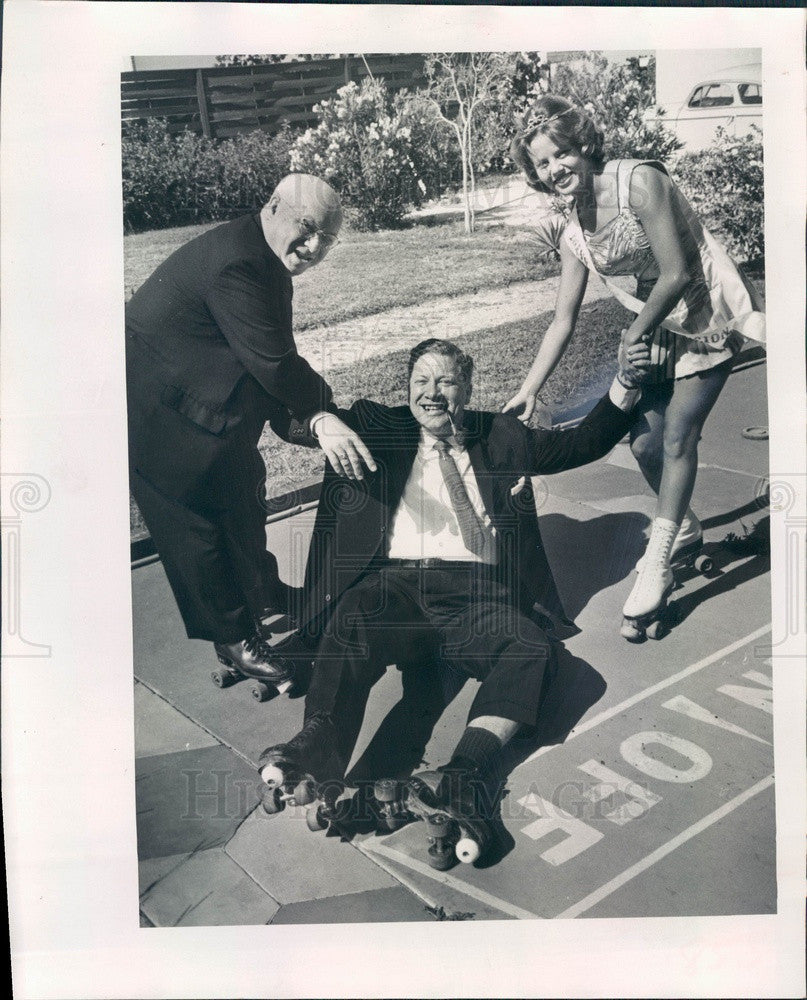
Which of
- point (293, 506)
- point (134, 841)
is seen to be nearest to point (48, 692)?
point (134, 841)

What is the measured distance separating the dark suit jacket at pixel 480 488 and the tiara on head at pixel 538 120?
1.16m

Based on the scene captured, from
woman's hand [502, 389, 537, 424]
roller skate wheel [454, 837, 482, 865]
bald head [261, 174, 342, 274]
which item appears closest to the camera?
roller skate wheel [454, 837, 482, 865]

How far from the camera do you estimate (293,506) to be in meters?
3.78

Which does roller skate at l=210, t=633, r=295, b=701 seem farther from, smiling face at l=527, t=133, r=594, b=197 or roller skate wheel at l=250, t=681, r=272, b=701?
smiling face at l=527, t=133, r=594, b=197

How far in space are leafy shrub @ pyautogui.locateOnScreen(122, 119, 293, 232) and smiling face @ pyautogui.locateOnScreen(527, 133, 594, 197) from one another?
1021 mm

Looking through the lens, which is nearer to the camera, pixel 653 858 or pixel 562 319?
pixel 653 858

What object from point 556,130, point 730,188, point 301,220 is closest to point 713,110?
point 730,188

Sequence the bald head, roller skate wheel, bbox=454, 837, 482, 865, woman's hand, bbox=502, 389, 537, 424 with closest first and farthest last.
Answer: roller skate wheel, bbox=454, 837, 482, 865 < the bald head < woman's hand, bbox=502, 389, 537, 424

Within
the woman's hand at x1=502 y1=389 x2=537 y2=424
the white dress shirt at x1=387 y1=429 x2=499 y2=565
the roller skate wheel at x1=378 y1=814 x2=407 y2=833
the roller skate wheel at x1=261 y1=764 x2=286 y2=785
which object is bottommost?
the roller skate wheel at x1=378 y1=814 x2=407 y2=833

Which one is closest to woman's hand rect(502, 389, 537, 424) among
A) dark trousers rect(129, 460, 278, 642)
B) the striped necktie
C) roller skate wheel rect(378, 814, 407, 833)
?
the striped necktie

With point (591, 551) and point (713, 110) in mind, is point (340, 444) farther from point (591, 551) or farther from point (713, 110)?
point (713, 110)

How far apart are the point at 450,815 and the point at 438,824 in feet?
0.20

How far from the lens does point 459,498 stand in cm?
377

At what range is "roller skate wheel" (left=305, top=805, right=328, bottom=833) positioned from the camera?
364cm
